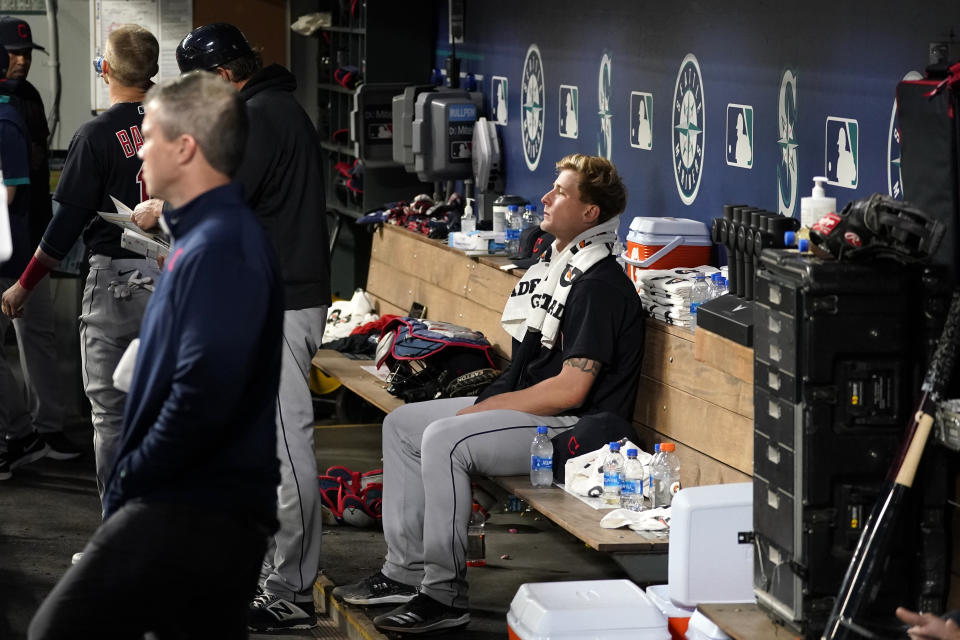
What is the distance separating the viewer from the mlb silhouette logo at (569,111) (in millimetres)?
6578

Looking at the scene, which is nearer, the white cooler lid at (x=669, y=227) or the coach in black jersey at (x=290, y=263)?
the coach in black jersey at (x=290, y=263)

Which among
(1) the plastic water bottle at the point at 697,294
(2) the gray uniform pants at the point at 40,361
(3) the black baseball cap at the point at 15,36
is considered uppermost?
(3) the black baseball cap at the point at 15,36

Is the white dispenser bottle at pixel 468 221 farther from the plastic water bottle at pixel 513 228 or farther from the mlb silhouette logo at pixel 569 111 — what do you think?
the mlb silhouette logo at pixel 569 111

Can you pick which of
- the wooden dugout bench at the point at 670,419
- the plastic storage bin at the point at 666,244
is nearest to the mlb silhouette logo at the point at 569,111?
the wooden dugout bench at the point at 670,419

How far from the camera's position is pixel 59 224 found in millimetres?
4906

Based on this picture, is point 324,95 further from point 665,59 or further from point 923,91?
point 923,91

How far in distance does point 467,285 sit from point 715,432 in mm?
2200

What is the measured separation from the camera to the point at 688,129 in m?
5.55

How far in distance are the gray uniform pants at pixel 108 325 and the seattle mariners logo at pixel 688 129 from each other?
1969 mm

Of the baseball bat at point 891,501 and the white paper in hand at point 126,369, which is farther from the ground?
the white paper in hand at point 126,369

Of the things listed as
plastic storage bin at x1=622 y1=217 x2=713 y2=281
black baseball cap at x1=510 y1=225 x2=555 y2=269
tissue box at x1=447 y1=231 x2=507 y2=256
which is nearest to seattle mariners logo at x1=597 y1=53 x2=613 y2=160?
black baseball cap at x1=510 y1=225 x2=555 y2=269

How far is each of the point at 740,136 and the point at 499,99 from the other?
251 centimetres

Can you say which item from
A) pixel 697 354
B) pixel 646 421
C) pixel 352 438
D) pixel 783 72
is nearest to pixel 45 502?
pixel 352 438

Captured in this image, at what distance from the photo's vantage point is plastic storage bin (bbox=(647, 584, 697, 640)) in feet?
12.8
